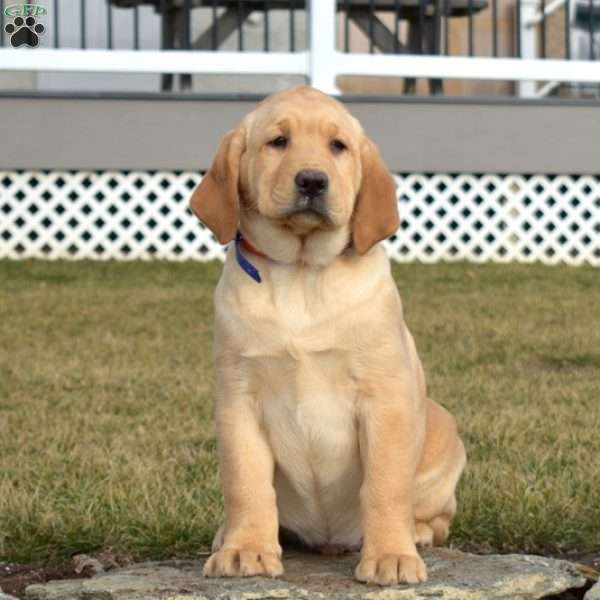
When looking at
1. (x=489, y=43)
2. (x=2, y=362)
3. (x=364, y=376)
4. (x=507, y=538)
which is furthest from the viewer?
(x=489, y=43)

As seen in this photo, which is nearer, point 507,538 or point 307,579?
point 307,579

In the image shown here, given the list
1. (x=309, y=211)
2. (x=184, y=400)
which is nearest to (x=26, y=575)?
(x=309, y=211)

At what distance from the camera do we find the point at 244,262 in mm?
3449

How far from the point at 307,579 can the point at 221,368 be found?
53cm

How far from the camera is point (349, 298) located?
3.39 metres

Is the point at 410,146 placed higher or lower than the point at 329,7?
lower

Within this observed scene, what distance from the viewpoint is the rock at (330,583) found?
326 cm

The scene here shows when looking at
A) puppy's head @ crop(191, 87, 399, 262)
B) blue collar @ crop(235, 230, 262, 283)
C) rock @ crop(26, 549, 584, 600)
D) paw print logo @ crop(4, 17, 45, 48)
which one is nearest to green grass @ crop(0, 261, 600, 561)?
rock @ crop(26, 549, 584, 600)

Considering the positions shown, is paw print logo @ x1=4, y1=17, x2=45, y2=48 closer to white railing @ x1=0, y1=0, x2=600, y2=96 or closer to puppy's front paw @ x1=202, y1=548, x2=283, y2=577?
white railing @ x1=0, y1=0, x2=600, y2=96

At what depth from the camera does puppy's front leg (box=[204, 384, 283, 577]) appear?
337cm

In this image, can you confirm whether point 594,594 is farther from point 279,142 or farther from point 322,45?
point 322,45

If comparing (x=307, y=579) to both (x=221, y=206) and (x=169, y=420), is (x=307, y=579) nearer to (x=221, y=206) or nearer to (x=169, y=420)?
(x=221, y=206)

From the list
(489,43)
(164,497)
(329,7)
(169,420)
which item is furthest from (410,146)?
(164,497)

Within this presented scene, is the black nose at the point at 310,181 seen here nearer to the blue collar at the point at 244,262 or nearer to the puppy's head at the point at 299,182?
the puppy's head at the point at 299,182
